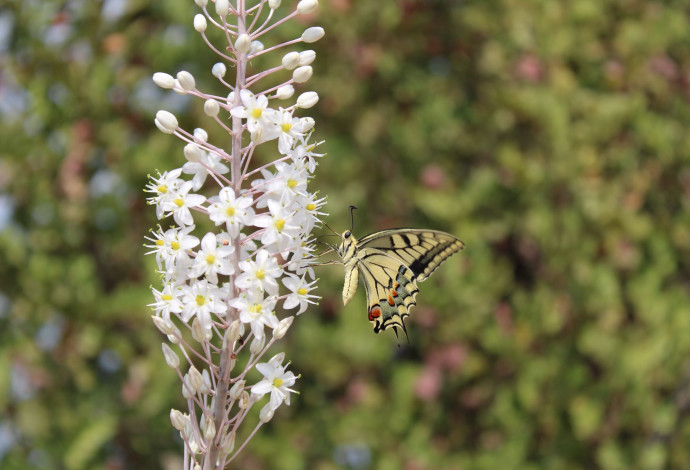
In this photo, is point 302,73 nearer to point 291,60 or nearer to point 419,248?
point 291,60

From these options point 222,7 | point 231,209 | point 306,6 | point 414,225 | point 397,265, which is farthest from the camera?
point 414,225

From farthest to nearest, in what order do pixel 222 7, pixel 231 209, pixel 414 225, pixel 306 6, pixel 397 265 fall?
pixel 414 225 < pixel 397 265 < pixel 306 6 < pixel 222 7 < pixel 231 209

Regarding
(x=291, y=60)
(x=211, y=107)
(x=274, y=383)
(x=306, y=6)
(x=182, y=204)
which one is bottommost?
(x=274, y=383)

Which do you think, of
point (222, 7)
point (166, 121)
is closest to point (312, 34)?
point (222, 7)

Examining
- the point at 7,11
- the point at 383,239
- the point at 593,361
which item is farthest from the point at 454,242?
the point at 7,11

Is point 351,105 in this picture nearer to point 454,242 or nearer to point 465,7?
point 465,7

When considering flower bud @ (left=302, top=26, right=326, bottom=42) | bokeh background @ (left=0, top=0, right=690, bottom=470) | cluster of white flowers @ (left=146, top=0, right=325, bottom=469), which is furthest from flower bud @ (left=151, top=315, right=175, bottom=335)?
bokeh background @ (left=0, top=0, right=690, bottom=470)

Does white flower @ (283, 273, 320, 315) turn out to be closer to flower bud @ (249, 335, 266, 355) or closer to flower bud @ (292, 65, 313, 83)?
flower bud @ (249, 335, 266, 355)
